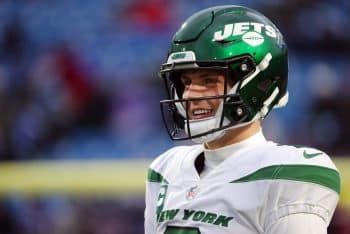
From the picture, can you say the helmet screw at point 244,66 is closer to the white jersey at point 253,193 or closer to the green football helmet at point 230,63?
the green football helmet at point 230,63

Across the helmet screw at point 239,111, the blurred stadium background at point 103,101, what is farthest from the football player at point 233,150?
the blurred stadium background at point 103,101

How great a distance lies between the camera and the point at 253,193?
4.59 feet

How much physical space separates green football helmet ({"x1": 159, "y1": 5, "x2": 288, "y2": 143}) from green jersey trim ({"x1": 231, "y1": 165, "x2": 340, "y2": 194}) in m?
0.11

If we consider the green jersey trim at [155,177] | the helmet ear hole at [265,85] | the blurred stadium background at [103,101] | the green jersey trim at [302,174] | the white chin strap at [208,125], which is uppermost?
the helmet ear hole at [265,85]

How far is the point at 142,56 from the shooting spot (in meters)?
4.02

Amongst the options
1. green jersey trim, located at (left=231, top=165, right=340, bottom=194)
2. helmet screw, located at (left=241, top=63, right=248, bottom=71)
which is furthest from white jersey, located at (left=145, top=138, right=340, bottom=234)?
helmet screw, located at (left=241, top=63, right=248, bottom=71)

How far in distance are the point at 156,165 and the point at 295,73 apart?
7.16 ft

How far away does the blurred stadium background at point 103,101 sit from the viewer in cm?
372

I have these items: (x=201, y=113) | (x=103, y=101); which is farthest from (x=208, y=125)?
(x=103, y=101)

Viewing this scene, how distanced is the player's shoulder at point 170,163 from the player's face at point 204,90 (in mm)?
136

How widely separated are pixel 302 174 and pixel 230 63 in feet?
0.73

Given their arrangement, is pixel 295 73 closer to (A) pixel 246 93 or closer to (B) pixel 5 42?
(B) pixel 5 42

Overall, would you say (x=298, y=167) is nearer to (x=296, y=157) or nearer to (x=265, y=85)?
(x=296, y=157)

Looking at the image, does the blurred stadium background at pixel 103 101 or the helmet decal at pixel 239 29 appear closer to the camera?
the helmet decal at pixel 239 29
